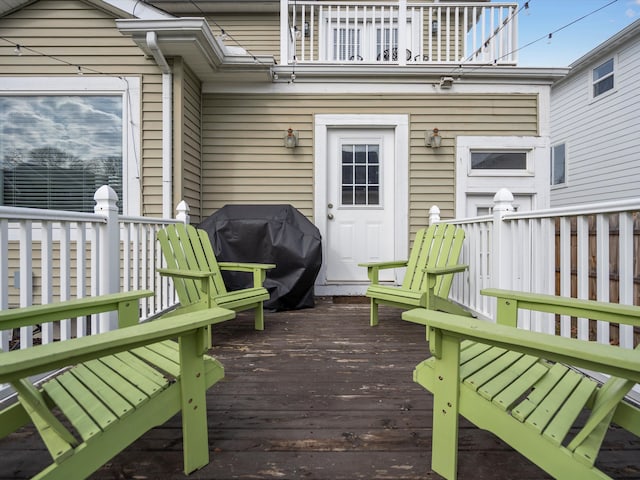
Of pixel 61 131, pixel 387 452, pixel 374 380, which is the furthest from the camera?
pixel 61 131

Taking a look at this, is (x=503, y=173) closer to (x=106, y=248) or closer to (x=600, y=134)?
(x=106, y=248)

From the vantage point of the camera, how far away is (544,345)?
0.85m

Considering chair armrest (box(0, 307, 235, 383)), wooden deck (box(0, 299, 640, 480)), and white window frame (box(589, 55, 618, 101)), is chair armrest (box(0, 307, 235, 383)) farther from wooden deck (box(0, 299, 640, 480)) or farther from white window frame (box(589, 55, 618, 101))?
white window frame (box(589, 55, 618, 101))

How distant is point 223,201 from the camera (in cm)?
446

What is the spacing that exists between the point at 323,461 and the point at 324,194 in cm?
341

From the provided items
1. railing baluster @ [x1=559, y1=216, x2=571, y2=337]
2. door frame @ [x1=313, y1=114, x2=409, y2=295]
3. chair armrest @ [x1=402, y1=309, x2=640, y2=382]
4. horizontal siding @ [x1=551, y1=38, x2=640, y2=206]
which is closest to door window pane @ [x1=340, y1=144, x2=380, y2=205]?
door frame @ [x1=313, y1=114, x2=409, y2=295]

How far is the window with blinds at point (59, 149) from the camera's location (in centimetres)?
380

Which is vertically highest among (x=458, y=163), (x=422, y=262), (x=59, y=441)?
(x=458, y=163)

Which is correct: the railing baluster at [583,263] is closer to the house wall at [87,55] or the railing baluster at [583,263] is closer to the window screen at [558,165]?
the house wall at [87,55]

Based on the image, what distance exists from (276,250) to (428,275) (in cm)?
154

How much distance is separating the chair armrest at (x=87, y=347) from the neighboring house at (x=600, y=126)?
828cm

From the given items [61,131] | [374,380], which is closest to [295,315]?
[374,380]

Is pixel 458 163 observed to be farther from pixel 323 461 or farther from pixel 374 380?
pixel 323 461

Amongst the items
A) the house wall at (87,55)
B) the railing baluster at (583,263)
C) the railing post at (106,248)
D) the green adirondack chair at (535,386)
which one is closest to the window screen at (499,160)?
the railing baluster at (583,263)
